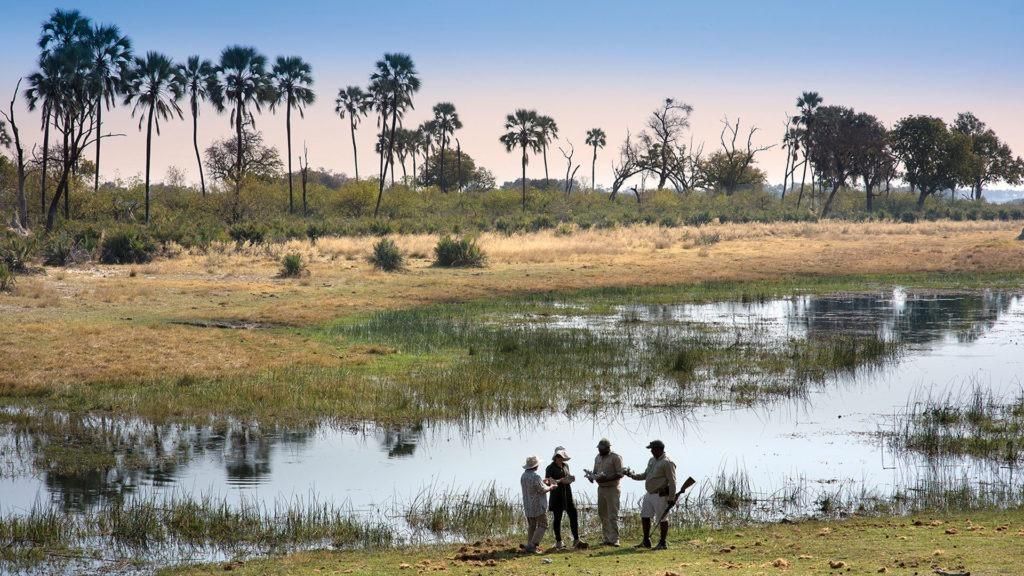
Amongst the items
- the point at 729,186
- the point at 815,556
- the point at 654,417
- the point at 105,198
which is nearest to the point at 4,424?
the point at 654,417

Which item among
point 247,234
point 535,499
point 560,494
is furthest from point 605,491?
point 247,234

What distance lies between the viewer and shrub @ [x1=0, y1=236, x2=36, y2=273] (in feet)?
136

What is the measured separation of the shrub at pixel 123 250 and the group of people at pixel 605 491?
39337mm

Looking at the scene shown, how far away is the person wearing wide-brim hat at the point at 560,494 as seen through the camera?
1214cm

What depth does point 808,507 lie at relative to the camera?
46.5 ft

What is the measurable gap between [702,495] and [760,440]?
12.5 ft

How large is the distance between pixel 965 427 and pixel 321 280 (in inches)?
1133

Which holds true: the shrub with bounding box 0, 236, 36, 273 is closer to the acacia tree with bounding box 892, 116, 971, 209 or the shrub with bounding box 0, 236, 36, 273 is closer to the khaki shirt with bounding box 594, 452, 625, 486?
the khaki shirt with bounding box 594, 452, 625, 486

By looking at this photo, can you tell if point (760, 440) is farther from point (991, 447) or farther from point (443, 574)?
point (443, 574)

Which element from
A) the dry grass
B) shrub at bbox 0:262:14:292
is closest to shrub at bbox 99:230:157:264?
the dry grass

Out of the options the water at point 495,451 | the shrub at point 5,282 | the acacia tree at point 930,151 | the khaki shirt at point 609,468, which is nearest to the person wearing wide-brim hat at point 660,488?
the khaki shirt at point 609,468

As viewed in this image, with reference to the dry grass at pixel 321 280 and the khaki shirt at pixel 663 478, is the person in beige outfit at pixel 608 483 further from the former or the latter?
the dry grass at pixel 321 280

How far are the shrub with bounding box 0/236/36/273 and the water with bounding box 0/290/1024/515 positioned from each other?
81.8ft

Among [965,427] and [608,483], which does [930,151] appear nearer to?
[965,427]
